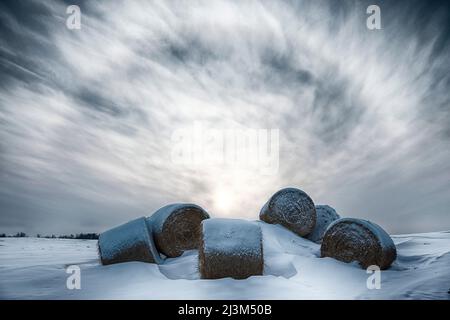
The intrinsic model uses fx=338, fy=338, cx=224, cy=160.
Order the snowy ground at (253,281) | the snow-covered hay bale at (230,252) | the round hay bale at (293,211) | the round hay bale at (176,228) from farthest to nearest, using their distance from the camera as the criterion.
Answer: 1. the round hay bale at (293,211)
2. the round hay bale at (176,228)
3. the snow-covered hay bale at (230,252)
4. the snowy ground at (253,281)

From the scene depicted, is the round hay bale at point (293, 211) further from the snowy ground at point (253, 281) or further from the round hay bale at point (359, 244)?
→ the round hay bale at point (359, 244)

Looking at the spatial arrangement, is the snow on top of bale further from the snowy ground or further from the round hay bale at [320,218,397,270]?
the round hay bale at [320,218,397,270]

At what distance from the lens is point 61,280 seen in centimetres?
468

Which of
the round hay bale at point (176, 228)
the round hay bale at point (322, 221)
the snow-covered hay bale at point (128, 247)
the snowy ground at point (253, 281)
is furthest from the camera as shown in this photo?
the round hay bale at point (322, 221)

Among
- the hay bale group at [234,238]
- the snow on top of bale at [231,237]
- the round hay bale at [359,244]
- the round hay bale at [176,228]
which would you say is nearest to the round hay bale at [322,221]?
the hay bale group at [234,238]

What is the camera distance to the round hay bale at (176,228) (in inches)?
249

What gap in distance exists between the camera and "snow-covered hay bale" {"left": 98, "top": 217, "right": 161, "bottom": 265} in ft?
18.0

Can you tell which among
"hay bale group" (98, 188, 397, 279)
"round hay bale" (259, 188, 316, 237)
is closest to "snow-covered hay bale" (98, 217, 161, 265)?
"hay bale group" (98, 188, 397, 279)

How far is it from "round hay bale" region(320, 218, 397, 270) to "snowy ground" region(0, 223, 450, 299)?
0.20 meters

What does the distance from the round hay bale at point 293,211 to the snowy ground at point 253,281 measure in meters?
1.24
